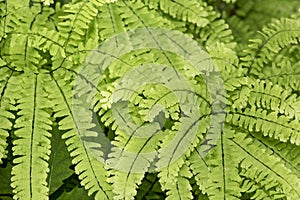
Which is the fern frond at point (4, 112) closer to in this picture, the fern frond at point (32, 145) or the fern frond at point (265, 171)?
the fern frond at point (32, 145)

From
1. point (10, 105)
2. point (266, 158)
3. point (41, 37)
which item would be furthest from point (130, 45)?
point (266, 158)

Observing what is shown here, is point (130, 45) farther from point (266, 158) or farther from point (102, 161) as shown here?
point (266, 158)

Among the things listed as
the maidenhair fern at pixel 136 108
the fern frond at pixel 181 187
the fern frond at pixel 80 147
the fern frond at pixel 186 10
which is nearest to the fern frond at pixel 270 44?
the maidenhair fern at pixel 136 108

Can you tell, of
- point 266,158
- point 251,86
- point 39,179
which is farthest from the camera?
point 251,86

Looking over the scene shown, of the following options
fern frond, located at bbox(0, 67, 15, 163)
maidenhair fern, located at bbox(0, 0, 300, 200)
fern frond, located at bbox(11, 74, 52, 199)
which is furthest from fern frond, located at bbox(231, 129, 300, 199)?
fern frond, located at bbox(0, 67, 15, 163)

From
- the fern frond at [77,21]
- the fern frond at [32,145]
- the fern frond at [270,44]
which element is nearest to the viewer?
the fern frond at [32,145]

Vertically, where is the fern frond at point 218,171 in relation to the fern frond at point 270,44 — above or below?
below

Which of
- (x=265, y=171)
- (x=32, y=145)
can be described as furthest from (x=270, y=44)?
(x=32, y=145)

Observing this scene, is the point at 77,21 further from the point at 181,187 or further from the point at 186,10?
the point at 181,187
